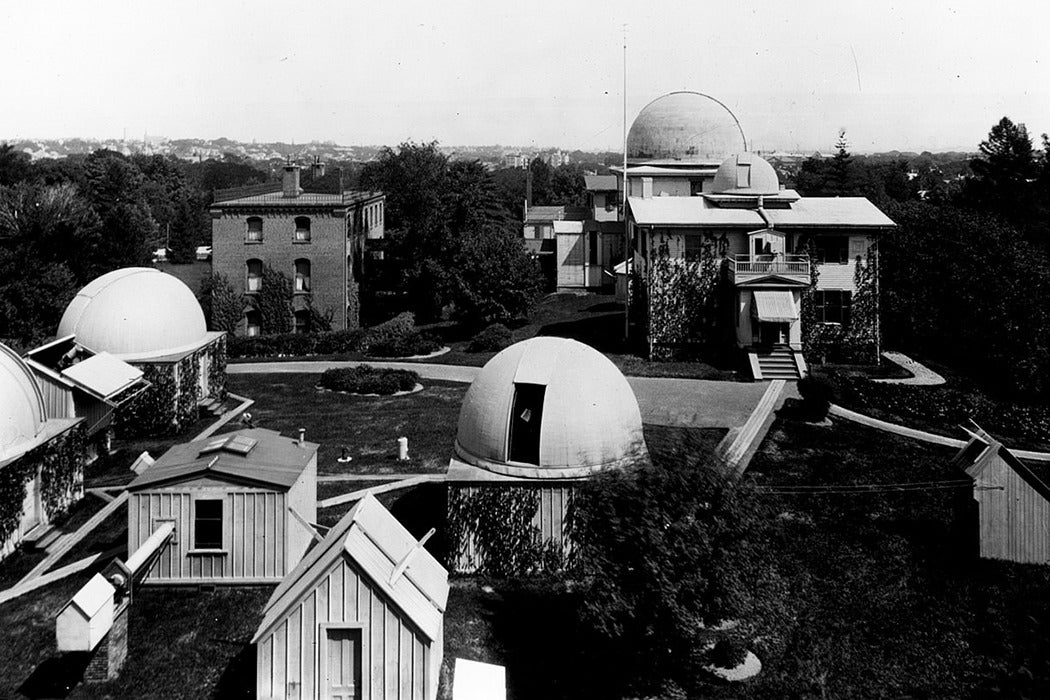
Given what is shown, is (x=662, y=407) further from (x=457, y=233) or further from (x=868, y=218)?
(x=457, y=233)

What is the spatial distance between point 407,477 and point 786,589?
12.1 m

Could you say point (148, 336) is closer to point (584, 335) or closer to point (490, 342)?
point (490, 342)

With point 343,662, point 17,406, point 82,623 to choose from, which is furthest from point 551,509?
point 17,406

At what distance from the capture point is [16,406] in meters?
20.9

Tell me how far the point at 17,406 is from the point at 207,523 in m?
6.22

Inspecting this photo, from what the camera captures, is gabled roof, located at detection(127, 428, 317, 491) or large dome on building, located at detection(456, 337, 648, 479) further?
large dome on building, located at detection(456, 337, 648, 479)

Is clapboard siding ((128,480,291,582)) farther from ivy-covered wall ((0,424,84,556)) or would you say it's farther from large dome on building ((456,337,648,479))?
large dome on building ((456,337,648,479))

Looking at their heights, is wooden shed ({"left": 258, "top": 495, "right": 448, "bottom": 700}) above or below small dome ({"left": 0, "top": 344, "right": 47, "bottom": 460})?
below

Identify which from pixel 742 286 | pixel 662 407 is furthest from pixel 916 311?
pixel 662 407

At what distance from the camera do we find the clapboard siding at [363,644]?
44.7 ft

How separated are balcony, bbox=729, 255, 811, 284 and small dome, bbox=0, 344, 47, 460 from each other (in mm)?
27629

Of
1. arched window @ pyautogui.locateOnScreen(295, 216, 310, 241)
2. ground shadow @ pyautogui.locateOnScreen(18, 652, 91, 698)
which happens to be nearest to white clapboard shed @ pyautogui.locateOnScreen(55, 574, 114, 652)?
ground shadow @ pyautogui.locateOnScreen(18, 652, 91, 698)

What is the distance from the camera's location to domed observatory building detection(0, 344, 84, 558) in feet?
66.8

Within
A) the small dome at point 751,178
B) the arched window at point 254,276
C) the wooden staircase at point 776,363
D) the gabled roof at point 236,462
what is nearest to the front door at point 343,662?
the gabled roof at point 236,462
